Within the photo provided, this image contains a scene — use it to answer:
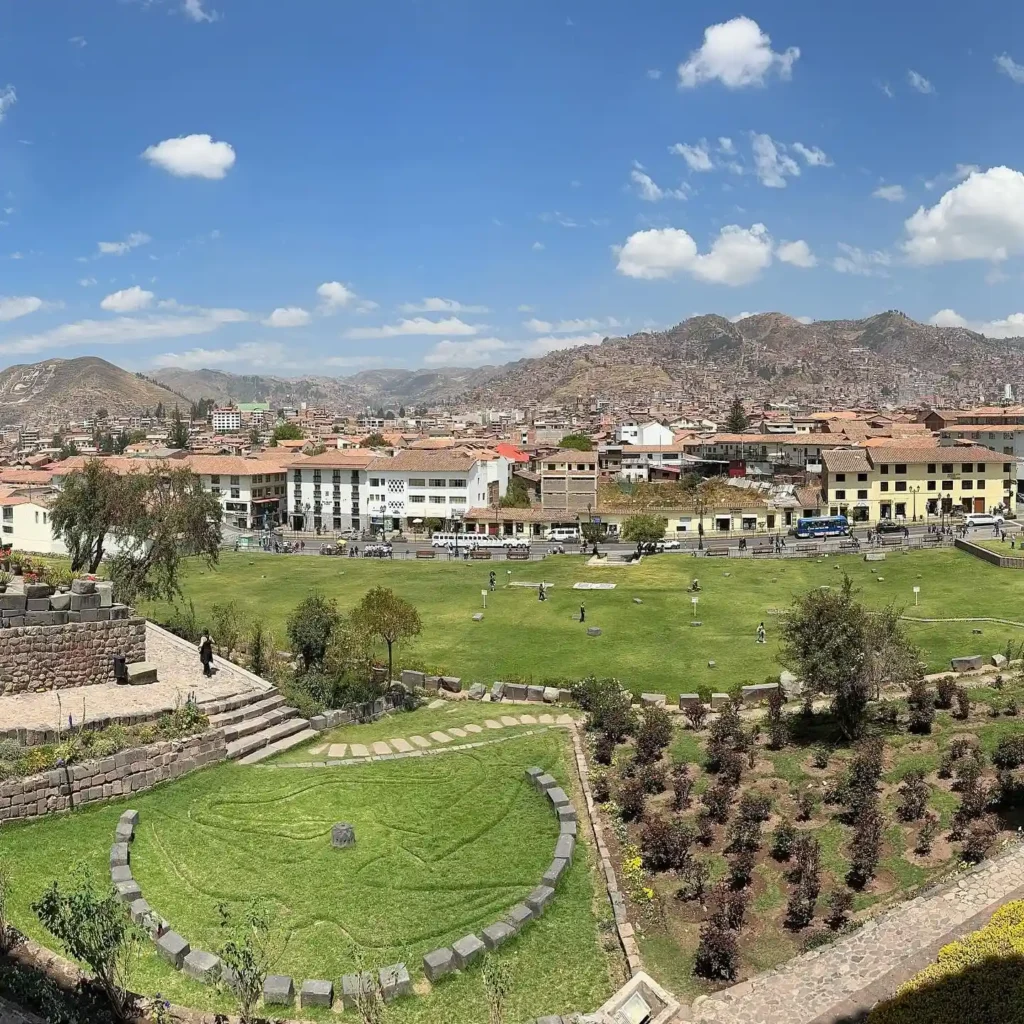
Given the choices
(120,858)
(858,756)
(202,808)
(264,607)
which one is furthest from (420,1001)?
(264,607)

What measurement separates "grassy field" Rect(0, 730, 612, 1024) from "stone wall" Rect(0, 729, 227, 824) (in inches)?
11.9

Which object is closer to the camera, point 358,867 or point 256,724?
point 358,867

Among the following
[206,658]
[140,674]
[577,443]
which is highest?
[577,443]

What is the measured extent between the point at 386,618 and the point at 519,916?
45.5 feet

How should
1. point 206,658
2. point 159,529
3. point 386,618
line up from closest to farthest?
point 206,658 < point 386,618 < point 159,529

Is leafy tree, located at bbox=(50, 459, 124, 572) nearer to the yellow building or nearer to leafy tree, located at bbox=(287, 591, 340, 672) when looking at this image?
leafy tree, located at bbox=(287, 591, 340, 672)

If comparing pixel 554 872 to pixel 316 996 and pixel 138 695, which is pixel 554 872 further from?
pixel 138 695

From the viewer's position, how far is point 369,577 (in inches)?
2121

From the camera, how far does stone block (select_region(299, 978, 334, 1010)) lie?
33.0 feet

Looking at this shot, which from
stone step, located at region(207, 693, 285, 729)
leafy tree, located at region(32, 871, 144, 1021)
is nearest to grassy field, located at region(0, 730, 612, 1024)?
leafy tree, located at region(32, 871, 144, 1021)

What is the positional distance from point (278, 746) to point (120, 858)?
19.1 ft

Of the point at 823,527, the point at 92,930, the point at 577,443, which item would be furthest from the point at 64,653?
the point at 577,443

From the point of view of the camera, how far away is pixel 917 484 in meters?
76.6

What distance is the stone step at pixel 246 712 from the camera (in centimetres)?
1845
